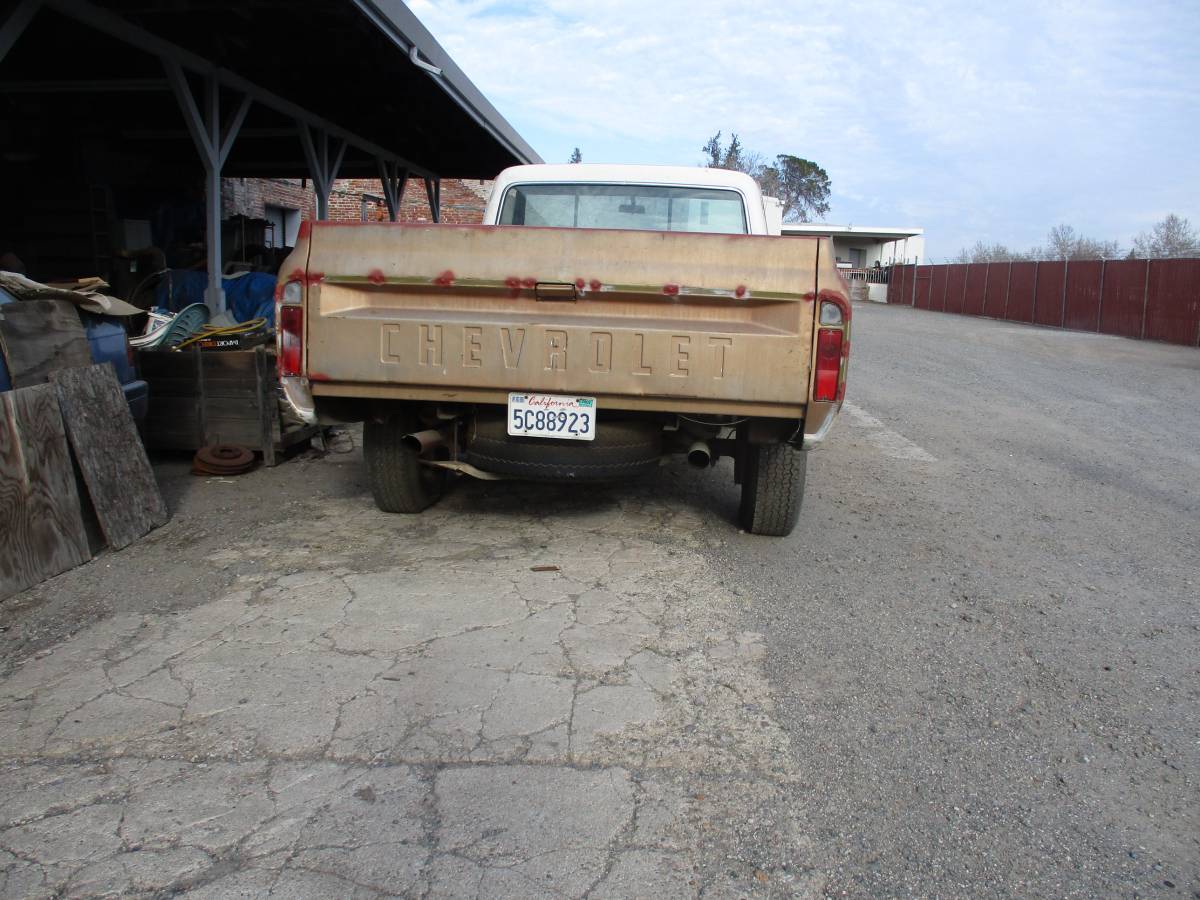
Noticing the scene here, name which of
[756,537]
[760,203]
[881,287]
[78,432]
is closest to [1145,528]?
[756,537]

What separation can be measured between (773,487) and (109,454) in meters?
3.42

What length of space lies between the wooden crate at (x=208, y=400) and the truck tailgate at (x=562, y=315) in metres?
2.31

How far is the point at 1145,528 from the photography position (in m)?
5.82

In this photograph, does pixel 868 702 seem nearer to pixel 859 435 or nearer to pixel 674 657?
pixel 674 657

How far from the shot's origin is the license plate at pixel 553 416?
14.8 ft

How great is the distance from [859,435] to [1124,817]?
20.8 feet

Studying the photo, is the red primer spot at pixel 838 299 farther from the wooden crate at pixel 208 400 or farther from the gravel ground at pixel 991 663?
the wooden crate at pixel 208 400

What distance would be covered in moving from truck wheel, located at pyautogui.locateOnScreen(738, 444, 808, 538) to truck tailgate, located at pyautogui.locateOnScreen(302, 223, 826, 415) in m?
0.66

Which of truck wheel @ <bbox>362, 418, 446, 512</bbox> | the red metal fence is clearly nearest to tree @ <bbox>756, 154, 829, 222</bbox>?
the red metal fence

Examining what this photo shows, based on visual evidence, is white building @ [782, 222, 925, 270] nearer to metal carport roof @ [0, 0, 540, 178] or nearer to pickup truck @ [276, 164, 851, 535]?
metal carport roof @ [0, 0, 540, 178]

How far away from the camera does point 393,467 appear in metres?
5.30

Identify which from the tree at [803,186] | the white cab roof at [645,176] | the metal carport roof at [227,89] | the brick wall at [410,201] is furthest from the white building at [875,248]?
the white cab roof at [645,176]

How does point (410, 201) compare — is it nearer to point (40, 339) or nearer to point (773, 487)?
point (40, 339)

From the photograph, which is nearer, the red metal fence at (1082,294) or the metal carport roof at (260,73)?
the metal carport roof at (260,73)
